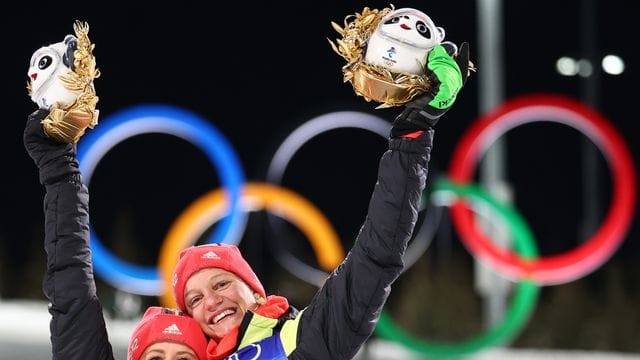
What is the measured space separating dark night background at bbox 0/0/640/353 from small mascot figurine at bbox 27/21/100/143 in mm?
7737

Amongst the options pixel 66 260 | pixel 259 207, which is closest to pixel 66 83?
pixel 66 260

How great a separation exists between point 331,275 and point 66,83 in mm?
967

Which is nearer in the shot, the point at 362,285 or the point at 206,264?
the point at 362,285

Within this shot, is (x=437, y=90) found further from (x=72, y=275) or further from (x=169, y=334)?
(x=72, y=275)

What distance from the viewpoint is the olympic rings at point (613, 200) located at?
1014 centimetres

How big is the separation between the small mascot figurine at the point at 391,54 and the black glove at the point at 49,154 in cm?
95

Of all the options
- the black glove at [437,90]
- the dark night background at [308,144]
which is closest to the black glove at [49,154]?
the black glove at [437,90]

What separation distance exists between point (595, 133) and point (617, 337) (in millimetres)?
2665

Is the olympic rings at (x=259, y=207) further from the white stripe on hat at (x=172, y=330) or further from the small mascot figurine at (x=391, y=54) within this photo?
the small mascot figurine at (x=391, y=54)

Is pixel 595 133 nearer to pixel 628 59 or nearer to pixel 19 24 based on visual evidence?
pixel 628 59

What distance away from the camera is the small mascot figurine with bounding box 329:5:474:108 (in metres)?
3.69

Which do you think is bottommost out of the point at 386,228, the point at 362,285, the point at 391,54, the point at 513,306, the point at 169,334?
the point at 513,306


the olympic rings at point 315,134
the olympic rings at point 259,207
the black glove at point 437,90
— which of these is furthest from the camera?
the olympic rings at point 315,134

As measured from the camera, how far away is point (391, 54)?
12.1ft
